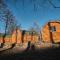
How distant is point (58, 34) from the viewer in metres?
32.9

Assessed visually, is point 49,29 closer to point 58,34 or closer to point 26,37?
point 58,34

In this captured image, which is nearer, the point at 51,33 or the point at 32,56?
the point at 32,56

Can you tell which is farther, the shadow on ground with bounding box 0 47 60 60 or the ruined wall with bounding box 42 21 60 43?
the ruined wall with bounding box 42 21 60 43

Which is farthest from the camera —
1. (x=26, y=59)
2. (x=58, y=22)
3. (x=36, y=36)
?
(x=36, y=36)

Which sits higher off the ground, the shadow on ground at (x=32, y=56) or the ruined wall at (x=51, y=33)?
the ruined wall at (x=51, y=33)

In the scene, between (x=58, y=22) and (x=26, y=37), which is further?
(x=26, y=37)

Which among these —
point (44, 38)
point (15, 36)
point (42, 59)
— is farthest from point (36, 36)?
point (42, 59)

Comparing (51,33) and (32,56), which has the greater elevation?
(51,33)

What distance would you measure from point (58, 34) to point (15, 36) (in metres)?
9.33

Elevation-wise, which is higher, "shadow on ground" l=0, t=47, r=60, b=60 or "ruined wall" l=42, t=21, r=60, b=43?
"ruined wall" l=42, t=21, r=60, b=43

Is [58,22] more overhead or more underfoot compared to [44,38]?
more overhead

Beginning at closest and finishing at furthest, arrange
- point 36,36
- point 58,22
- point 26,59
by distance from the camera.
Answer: point 26,59 < point 58,22 < point 36,36

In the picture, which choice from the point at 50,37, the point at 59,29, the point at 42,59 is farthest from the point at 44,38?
the point at 42,59

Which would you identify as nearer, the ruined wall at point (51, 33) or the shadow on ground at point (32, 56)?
the shadow on ground at point (32, 56)
